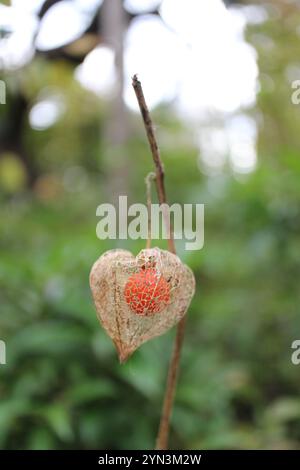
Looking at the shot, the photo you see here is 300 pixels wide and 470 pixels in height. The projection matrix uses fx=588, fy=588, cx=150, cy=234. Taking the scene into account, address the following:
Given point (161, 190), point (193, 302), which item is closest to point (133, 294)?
point (161, 190)

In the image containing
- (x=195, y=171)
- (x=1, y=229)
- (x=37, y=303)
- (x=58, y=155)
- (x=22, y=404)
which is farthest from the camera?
(x=58, y=155)

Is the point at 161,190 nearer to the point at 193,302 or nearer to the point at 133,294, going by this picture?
the point at 133,294

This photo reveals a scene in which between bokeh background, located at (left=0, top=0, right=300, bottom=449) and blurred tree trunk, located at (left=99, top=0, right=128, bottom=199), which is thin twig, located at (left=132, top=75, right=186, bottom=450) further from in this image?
blurred tree trunk, located at (left=99, top=0, right=128, bottom=199)

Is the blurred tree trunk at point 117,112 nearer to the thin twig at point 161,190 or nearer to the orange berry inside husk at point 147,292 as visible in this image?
the thin twig at point 161,190

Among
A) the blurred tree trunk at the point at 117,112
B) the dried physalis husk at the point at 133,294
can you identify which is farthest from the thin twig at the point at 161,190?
the blurred tree trunk at the point at 117,112

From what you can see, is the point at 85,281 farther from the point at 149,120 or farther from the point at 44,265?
the point at 149,120
